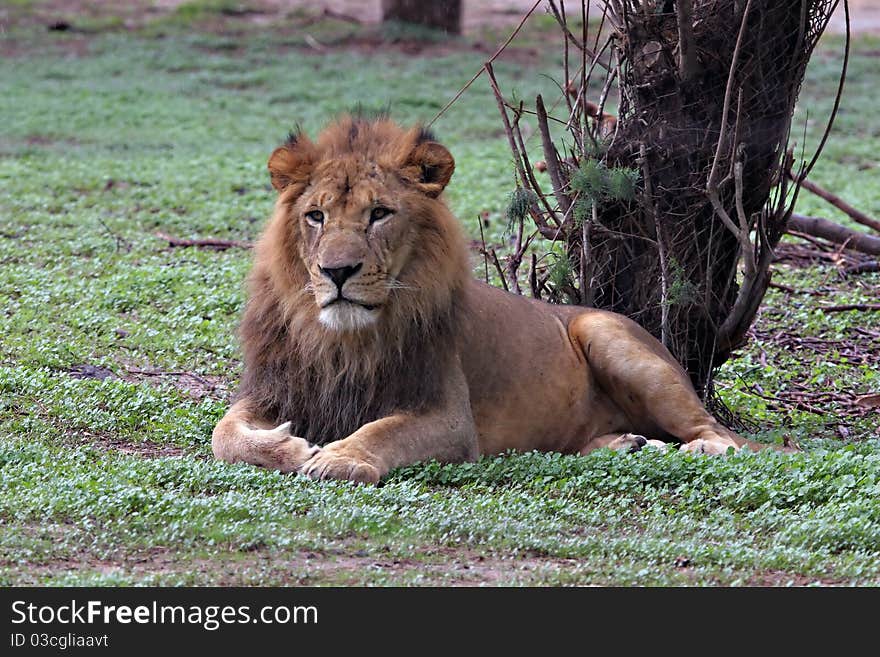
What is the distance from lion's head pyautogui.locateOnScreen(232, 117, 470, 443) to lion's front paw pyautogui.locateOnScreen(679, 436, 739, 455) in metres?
1.15

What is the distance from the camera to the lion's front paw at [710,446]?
6180mm

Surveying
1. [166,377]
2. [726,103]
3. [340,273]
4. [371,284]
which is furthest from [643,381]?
[166,377]

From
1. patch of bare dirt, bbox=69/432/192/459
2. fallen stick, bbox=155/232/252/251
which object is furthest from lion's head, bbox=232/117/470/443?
fallen stick, bbox=155/232/252/251

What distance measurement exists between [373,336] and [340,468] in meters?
0.71

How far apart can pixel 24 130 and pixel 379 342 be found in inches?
421

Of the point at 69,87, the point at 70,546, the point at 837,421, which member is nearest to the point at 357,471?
the point at 70,546

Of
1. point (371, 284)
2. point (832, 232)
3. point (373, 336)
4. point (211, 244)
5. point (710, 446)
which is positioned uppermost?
point (371, 284)

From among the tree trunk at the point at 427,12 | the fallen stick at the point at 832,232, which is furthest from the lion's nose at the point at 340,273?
the tree trunk at the point at 427,12

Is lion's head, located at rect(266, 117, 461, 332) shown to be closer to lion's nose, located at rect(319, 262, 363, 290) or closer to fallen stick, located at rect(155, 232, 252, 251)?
lion's nose, located at rect(319, 262, 363, 290)

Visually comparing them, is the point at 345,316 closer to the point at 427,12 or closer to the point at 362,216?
the point at 362,216

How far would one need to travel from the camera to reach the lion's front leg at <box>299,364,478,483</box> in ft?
17.8

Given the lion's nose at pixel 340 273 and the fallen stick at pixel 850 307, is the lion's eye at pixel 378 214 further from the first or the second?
the fallen stick at pixel 850 307

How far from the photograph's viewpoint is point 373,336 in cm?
587
